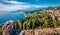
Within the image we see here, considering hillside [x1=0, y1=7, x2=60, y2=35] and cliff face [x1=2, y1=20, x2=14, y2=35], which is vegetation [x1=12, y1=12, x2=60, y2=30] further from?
cliff face [x1=2, y1=20, x2=14, y2=35]

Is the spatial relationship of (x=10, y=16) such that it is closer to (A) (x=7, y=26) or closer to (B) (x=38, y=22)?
(A) (x=7, y=26)

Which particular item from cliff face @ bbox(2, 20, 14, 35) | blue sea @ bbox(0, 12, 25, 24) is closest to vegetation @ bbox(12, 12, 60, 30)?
blue sea @ bbox(0, 12, 25, 24)

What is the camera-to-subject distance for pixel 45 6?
5.99m

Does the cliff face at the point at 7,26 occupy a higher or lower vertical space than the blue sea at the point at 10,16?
lower

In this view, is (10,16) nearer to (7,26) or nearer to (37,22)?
(7,26)

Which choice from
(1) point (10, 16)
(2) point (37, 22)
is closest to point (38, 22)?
(2) point (37, 22)

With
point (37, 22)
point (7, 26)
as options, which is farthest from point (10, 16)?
point (37, 22)

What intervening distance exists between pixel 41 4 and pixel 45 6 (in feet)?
0.44

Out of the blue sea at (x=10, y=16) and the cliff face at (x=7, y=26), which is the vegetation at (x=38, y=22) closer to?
the blue sea at (x=10, y=16)

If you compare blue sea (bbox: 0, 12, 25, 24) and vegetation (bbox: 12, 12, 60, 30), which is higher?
blue sea (bbox: 0, 12, 25, 24)

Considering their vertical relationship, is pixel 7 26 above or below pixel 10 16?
below

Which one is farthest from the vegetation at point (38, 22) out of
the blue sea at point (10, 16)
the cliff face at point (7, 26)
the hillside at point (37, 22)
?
the cliff face at point (7, 26)

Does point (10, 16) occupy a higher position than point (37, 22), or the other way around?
point (10, 16)

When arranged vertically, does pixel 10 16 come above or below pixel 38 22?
above
